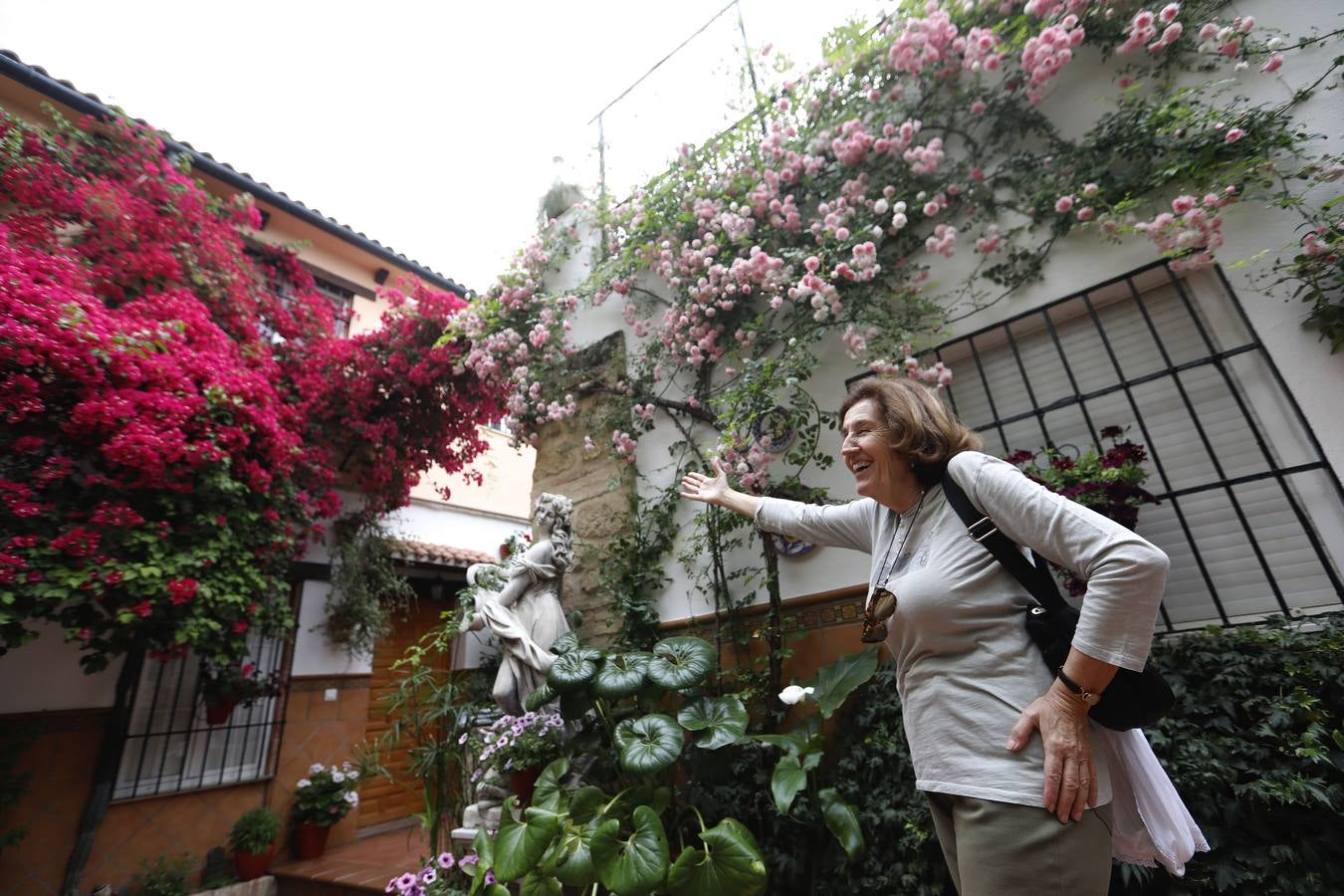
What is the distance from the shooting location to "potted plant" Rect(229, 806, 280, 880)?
454 centimetres

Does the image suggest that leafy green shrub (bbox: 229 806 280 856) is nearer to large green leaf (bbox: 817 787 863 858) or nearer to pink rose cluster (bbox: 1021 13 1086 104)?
large green leaf (bbox: 817 787 863 858)

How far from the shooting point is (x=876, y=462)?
4.37ft

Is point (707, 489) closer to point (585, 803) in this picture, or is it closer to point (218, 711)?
point (585, 803)

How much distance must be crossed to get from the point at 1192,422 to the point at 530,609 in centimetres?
320

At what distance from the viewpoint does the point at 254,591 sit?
4.16m

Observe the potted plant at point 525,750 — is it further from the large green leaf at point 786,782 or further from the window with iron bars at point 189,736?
the window with iron bars at point 189,736

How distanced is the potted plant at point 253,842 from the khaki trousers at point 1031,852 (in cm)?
582

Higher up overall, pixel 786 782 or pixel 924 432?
pixel 924 432

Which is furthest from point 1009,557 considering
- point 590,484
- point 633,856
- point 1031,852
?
A: point 590,484

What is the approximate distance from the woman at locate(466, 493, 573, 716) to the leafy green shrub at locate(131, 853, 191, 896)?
343 centimetres

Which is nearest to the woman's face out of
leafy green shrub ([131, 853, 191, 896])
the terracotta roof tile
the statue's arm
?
the statue's arm

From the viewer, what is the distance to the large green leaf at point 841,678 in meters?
2.16

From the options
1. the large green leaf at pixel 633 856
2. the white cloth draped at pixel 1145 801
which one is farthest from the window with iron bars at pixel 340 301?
the white cloth draped at pixel 1145 801

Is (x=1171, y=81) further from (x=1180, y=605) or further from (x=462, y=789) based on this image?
(x=462, y=789)
